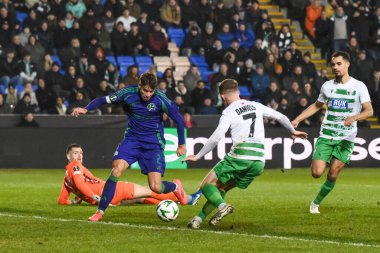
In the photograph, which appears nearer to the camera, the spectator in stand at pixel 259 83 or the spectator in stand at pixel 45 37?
the spectator in stand at pixel 45 37

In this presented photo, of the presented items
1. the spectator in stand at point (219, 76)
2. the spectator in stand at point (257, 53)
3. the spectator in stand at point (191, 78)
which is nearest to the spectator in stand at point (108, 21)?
the spectator in stand at point (191, 78)

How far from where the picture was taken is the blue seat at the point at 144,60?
3144cm

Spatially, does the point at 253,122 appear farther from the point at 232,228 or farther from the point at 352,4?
the point at 352,4

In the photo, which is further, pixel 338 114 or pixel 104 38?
pixel 104 38

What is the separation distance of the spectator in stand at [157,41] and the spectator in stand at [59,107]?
13.8ft

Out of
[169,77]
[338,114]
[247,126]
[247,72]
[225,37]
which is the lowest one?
[247,72]

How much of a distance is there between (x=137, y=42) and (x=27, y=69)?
3583 mm

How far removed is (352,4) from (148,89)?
21671mm

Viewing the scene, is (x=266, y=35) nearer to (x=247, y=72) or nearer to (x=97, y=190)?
(x=247, y=72)

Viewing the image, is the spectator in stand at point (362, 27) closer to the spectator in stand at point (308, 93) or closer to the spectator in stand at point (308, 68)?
the spectator in stand at point (308, 68)

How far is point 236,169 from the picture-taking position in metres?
13.0

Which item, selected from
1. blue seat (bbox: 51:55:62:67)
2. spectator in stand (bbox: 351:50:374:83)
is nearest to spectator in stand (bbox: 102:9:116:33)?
blue seat (bbox: 51:55:62:67)

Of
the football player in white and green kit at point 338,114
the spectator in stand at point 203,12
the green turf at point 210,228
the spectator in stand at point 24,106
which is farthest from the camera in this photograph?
the spectator in stand at point 203,12

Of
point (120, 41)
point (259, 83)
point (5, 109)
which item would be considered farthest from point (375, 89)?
point (5, 109)
